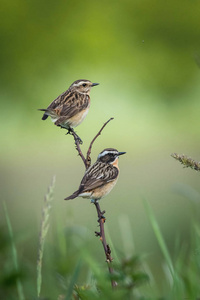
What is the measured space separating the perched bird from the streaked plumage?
37 centimetres

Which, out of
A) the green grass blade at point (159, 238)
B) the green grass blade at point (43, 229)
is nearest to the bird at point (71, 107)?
the green grass blade at point (159, 238)

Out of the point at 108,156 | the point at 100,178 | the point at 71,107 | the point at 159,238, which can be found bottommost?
the point at 159,238

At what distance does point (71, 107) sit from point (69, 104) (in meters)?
0.06

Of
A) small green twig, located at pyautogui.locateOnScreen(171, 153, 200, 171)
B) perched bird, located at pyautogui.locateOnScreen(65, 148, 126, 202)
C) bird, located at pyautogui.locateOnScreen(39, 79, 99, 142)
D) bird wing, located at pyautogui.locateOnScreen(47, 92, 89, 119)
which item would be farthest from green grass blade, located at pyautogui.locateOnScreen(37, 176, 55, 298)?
bird wing, located at pyautogui.locateOnScreen(47, 92, 89, 119)

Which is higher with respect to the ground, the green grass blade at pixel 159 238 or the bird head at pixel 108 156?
the bird head at pixel 108 156

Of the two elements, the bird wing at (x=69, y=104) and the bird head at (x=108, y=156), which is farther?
the bird wing at (x=69, y=104)

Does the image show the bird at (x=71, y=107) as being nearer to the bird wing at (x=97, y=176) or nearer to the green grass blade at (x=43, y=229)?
the bird wing at (x=97, y=176)

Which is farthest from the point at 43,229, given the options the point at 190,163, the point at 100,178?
the point at 100,178

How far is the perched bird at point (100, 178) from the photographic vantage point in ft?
8.95

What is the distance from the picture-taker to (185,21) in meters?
10.8

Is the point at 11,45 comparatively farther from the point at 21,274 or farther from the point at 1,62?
the point at 21,274

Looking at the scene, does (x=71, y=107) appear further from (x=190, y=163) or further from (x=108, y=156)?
(x=190, y=163)

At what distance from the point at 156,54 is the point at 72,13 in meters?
1.62

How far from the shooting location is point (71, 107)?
12.0 ft
